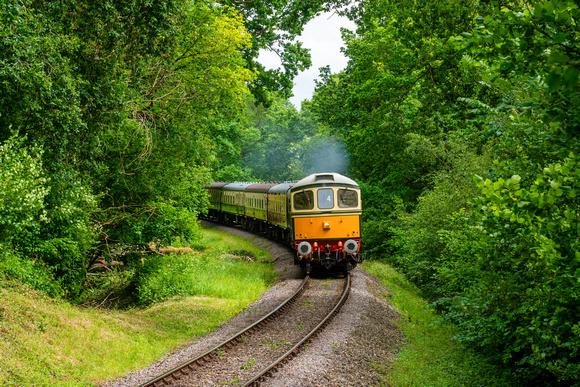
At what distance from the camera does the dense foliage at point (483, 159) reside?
3.73m

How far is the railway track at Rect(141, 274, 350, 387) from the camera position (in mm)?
8070

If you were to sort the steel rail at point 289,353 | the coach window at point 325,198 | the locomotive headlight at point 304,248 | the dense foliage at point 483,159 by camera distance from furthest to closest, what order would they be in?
the coach window at point 325,198 < the locomotive headlight at point 304,248 < the steel rail at point 289,353 < the dense foliage at point 483,159

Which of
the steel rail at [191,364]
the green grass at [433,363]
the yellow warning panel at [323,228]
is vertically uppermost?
the yellow warning panel at [323,228]

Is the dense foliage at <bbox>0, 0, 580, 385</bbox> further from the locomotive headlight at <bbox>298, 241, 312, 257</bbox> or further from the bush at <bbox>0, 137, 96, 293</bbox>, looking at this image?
the locomotive headlight at <bbox>298, 241, 312, 257</bbox>

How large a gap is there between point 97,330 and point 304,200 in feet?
27.5

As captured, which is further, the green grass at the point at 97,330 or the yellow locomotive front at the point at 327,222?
the yellow locomotive front at the point at 327,222

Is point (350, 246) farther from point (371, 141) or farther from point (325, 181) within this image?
point (371, 141)

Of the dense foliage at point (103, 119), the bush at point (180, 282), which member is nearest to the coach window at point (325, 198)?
the bush at point (180, 282)

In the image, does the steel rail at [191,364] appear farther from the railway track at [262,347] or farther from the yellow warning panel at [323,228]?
the yellow warning panel at [323,228]

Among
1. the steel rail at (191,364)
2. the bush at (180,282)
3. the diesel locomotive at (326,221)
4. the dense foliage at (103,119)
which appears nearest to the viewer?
the steel rail at (191,364)

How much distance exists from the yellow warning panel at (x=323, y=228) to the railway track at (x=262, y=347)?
269 cm

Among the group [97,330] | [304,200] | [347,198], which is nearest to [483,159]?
[347,198]

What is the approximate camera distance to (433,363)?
9.09m

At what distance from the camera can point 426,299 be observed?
15766 mm
